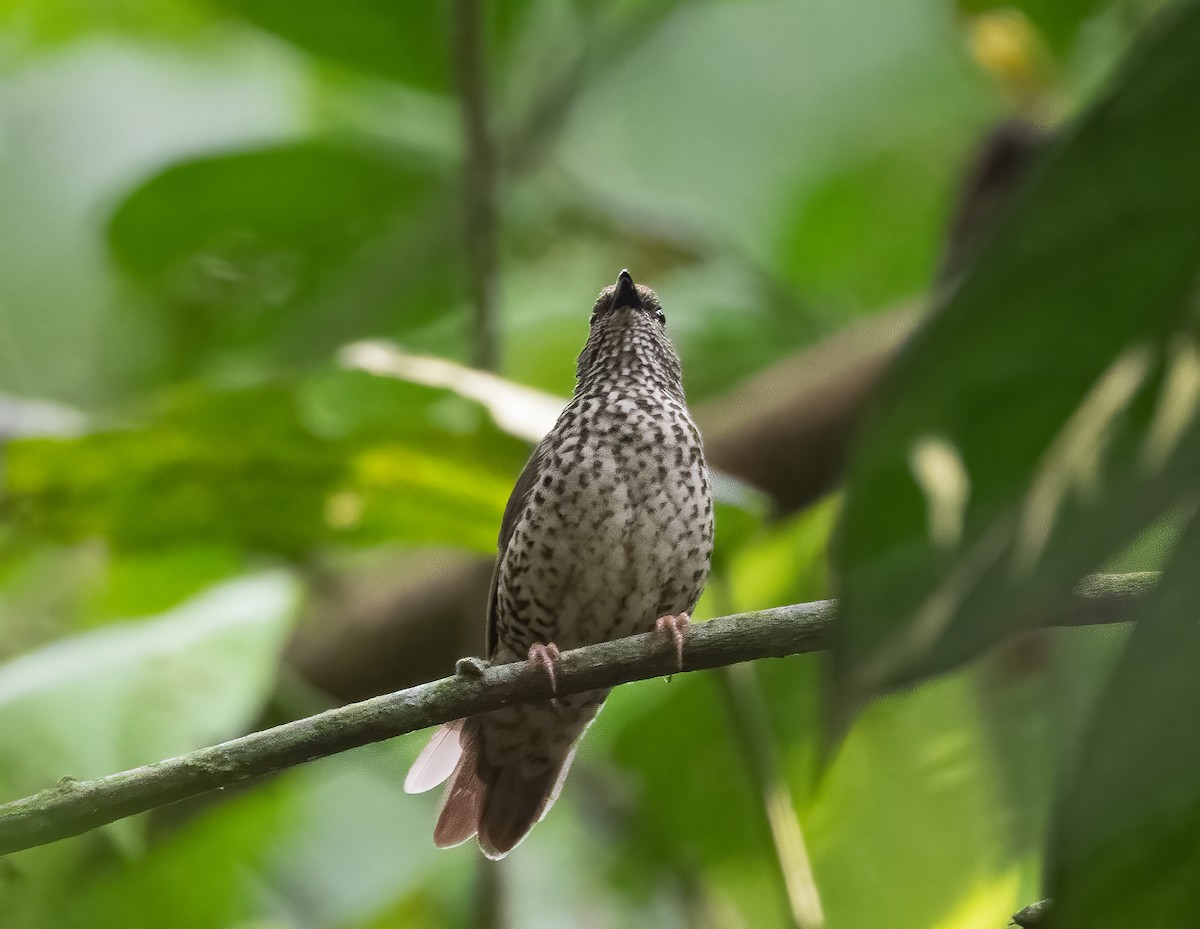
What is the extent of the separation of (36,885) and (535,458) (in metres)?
1.40

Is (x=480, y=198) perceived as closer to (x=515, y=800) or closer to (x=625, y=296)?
(x=625, y=296)

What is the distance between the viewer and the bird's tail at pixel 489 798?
3580 mm

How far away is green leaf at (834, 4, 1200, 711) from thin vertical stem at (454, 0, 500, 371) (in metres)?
2.65

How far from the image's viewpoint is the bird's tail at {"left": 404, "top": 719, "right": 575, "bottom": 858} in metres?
3.58

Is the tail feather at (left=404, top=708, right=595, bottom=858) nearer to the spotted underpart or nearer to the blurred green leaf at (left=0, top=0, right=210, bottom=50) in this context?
the spotted underpart

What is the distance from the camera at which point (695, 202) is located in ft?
20.9

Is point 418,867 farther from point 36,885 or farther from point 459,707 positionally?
point 459,707

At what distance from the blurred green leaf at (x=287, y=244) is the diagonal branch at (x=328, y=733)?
8.30 ft

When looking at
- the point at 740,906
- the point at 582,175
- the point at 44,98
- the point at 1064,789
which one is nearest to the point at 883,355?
the point at 740,906

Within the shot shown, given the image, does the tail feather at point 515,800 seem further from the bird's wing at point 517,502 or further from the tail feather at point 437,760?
the bird's wing at point 517,502

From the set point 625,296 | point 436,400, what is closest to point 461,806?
point 436,400

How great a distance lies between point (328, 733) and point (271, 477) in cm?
166

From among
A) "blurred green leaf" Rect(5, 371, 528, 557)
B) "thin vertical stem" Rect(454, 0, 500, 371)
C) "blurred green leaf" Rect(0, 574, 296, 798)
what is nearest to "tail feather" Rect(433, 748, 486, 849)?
"blurred green leaf" Rect(5, 371, 528, 557)

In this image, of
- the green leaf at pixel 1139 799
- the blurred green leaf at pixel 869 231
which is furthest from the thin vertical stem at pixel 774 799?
the blurred green leaf at pixel 869 231
